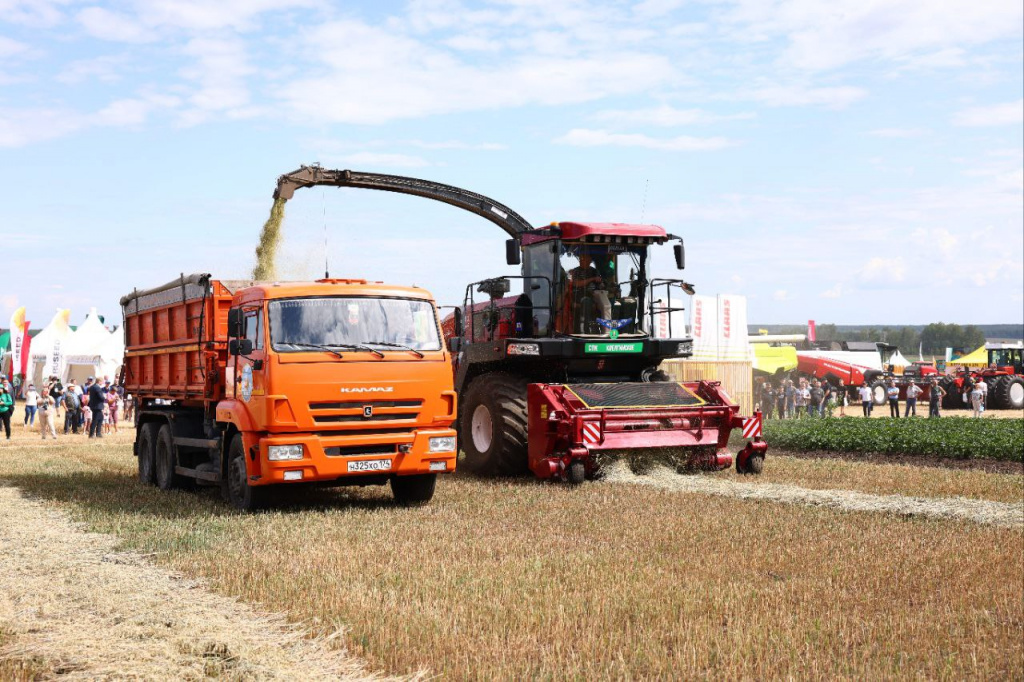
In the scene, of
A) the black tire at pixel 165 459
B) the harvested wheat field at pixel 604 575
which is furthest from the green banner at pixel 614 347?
the black tire at pixel 165 459

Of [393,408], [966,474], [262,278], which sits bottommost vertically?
[966,474]

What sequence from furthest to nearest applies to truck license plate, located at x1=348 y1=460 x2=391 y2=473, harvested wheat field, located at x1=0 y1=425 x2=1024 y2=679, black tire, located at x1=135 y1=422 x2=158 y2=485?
black tire, located at x1=135 y1=422 x2=158 y2=485, truck license plate, located at x1=348 y1=460 x2=391 y2=473, harvested wheat field, located at x1=0 y1=425 x2=1024 y2=679

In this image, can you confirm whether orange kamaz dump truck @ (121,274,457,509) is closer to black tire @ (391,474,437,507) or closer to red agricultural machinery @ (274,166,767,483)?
black tire @ (391,474,437,507)

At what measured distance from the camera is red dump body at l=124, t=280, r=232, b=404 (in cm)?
1245

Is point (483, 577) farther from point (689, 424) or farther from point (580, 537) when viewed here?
point (689, 424)

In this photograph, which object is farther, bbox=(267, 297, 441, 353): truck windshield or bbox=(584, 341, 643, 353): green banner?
bbox=(584, 341, 643, 353): green banner

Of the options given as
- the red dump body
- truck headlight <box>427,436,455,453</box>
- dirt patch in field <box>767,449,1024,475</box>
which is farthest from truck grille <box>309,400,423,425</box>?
dirt patch in field <box>767,449,1024,475</box>

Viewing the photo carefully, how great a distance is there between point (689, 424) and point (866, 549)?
518 centimetres

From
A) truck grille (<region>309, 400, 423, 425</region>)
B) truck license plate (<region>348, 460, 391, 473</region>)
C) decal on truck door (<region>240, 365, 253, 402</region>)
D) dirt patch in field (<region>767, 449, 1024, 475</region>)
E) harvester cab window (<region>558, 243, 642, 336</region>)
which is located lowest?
dirt patch in field (<region>767, 449, 1024, 475</region>)

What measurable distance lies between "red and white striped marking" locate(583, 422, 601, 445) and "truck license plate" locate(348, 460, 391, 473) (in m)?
3.05

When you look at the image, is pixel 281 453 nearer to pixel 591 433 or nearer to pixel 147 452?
pixel 591 433

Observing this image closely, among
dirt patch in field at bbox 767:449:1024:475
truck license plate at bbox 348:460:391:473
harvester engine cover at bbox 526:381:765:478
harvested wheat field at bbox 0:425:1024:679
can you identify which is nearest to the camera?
harvested wheat field at bbox 0:425:1024:679

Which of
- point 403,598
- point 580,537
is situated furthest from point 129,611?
point 580,537

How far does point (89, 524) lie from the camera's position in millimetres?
10469
